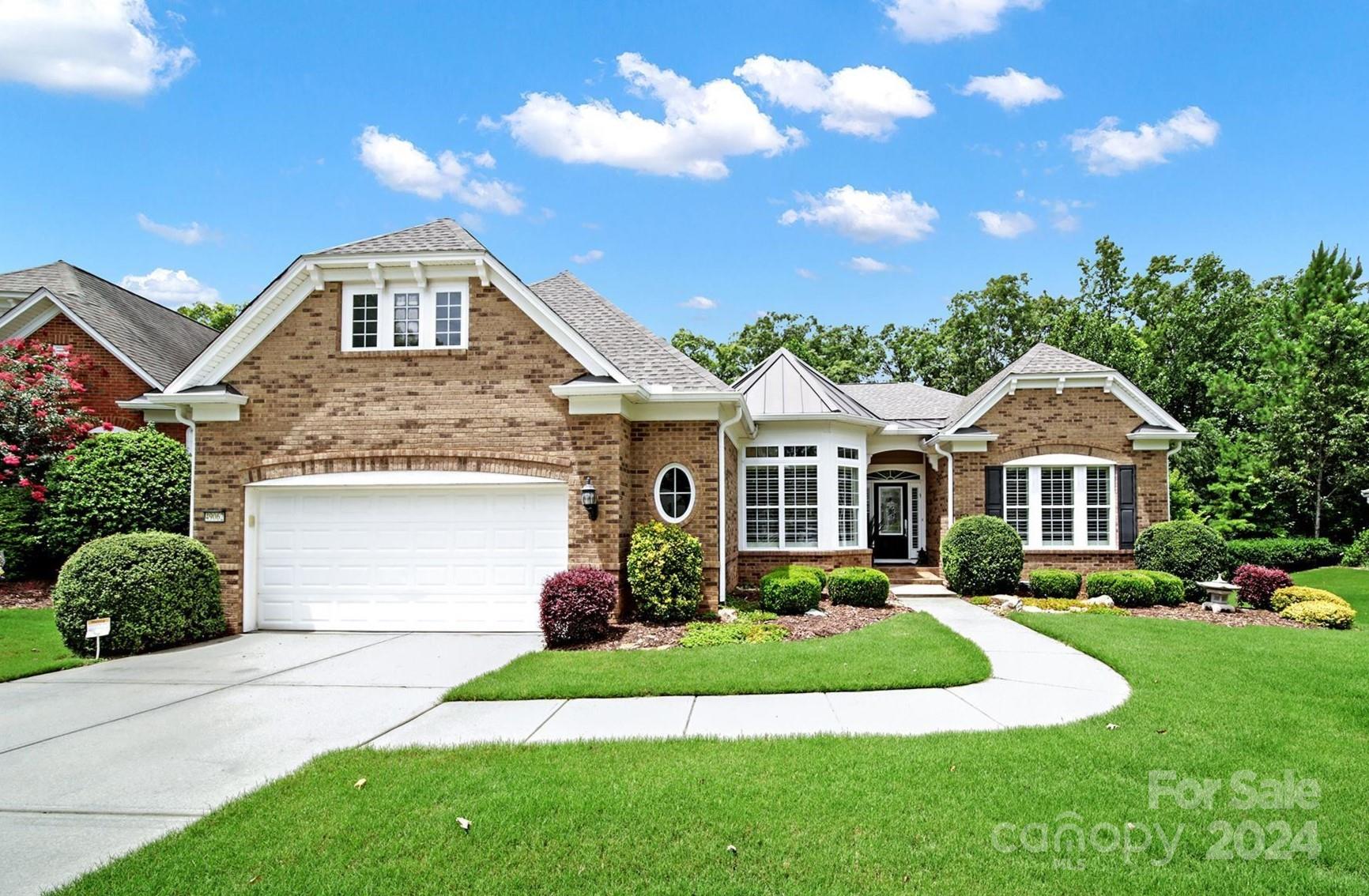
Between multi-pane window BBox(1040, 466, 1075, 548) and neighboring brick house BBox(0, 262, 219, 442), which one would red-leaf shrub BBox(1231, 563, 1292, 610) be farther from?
neighboring brick house BBox(0, 262, 219, 442)

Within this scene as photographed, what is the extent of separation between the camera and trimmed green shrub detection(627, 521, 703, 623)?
1109 cm

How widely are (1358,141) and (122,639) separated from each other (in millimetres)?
24644

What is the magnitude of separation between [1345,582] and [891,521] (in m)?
10.4

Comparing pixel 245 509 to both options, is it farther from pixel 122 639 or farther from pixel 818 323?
pixel 818 323

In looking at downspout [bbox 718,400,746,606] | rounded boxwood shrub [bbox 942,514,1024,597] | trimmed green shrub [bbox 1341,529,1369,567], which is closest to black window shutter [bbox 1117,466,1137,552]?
rounded boxwood shrub [bbox 942,514,1024,597]

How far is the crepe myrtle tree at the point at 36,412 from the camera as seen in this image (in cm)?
1444

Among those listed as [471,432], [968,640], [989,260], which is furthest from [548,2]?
[989,260]

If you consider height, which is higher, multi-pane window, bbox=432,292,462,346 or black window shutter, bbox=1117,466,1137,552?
multi-pane window, bbox=432,292,462,346

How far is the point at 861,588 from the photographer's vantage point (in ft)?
44.2

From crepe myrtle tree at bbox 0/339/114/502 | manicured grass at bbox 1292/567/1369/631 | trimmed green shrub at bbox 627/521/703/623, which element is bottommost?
manicured grass at bbox 1292/567/1369/631

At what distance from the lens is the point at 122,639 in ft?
32.1

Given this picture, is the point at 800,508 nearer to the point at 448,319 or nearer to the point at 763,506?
the point at 763,506

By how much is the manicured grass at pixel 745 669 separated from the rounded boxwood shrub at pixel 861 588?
3101 mm

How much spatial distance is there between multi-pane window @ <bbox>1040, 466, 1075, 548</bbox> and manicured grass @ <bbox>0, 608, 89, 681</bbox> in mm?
17508
